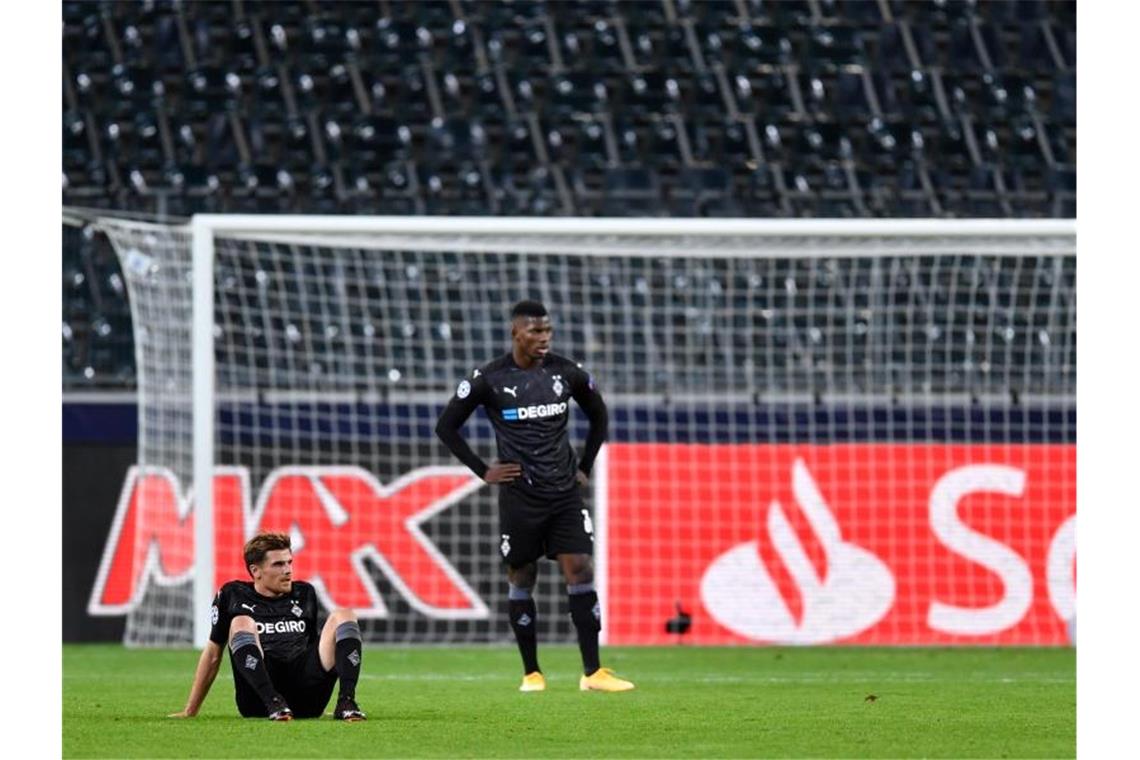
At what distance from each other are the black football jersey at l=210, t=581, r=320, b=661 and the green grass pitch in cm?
27

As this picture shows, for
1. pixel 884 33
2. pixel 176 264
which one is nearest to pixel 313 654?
pixel 176 264

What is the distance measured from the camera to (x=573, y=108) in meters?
18.0

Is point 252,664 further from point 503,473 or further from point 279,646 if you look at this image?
point 503,473

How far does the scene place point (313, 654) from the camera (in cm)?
729

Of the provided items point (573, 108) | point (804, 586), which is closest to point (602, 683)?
point (804, 586)

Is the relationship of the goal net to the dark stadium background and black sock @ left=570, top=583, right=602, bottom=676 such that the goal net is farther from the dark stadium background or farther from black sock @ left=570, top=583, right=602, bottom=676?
black sock @ left=570, top=583, right=602, bottom=676

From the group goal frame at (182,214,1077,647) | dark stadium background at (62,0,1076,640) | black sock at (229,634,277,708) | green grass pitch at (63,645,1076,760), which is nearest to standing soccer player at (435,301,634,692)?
green grass pitch at (63,645,1076,760)

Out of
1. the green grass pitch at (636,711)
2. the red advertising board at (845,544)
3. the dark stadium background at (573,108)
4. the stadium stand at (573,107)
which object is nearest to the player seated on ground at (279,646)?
the green grass pitch at (636,711)

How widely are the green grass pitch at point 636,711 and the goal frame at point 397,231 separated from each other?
108 cm

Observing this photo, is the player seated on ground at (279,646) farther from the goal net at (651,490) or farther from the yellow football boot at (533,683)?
the goal net at (651,490)

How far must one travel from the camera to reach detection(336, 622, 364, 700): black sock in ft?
23.4

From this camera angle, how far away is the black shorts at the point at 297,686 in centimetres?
730

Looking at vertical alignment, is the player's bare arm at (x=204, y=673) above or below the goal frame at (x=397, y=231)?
below
